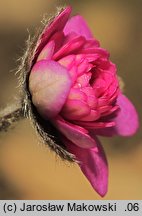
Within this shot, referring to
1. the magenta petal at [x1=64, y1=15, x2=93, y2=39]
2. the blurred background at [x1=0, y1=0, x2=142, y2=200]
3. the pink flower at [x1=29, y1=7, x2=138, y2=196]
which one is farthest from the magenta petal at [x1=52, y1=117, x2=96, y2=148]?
the blurred background at [x1=0, y1=0, x2=142, y2=200]

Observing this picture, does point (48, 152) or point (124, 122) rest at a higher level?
point (48, 152)

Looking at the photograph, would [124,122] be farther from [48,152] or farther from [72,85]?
[48,152]

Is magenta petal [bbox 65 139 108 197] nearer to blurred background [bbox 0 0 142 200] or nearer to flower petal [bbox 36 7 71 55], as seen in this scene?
flower petal [bbox 36 7 71 55]

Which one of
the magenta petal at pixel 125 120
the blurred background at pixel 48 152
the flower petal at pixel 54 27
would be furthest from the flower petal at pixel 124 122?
the blurred background at pixel 48 152

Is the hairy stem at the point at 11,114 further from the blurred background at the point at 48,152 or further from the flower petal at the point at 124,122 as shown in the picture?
the blurred background at the point at 48,152

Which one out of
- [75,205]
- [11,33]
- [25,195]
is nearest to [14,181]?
[25,195]

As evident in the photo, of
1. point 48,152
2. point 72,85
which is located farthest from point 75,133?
point 48,152

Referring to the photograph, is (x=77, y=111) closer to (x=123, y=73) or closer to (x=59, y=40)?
(x=59, y=40)
